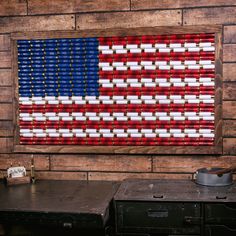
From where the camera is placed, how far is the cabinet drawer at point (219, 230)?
296 centimetres

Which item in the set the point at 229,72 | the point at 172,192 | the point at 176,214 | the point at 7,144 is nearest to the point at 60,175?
the point at 7,144

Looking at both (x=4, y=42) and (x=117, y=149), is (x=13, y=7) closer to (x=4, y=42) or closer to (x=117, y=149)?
(x=4, y=42)

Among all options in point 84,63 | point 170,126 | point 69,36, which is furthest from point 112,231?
point 69,36

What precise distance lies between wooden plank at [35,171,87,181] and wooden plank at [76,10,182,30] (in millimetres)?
1493

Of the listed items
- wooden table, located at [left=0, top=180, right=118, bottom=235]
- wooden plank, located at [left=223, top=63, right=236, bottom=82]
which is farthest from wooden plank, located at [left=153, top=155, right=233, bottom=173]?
wooden plank, located at [left=223, top=63, right=236, bottom=82]

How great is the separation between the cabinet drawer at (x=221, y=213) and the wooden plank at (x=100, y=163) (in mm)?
944

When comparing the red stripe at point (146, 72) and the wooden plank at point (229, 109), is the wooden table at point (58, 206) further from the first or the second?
the wooden plank at point (229, 109)

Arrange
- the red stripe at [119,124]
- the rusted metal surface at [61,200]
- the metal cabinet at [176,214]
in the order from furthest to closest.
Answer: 1. the red stripe at [119,124]
2. the metal cabinet at [176,214]
3. the rusted metal surface at [61,200]

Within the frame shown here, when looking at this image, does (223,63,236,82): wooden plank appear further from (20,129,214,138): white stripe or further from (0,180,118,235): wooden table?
(0,180,118,235): wooden table

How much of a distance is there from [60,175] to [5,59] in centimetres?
134

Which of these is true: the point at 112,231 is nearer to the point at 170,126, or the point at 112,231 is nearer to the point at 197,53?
the point at 170,126

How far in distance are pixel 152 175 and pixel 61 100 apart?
3.92 feet

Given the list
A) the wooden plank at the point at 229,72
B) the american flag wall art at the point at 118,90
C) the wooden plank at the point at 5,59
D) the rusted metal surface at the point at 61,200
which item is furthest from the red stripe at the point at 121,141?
the wooden plank at the point at 5,59

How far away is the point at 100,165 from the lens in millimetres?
3883
